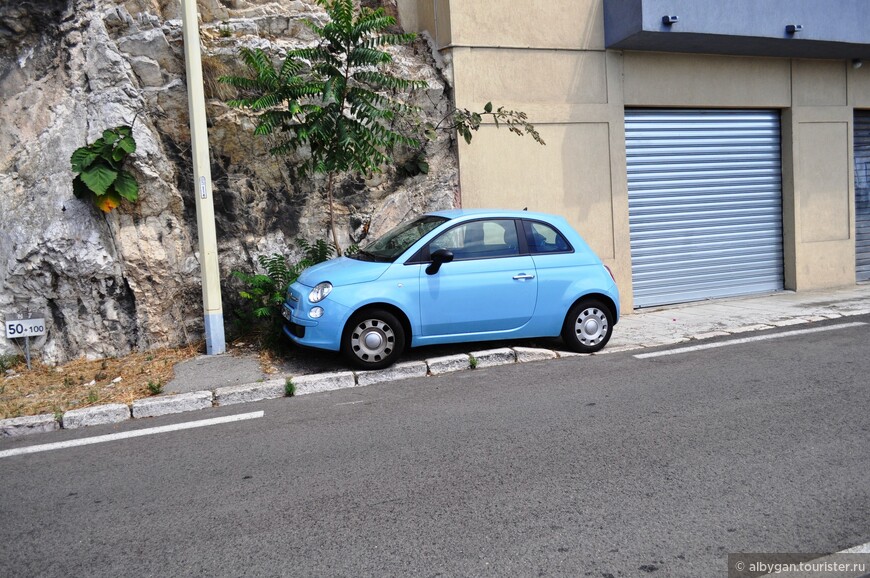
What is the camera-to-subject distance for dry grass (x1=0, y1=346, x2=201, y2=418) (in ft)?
22.1

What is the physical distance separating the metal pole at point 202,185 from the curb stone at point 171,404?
1.77 meters

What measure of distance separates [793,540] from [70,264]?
8113 mm

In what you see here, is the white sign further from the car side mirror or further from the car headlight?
the car side mirror

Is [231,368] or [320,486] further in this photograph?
[231,368]

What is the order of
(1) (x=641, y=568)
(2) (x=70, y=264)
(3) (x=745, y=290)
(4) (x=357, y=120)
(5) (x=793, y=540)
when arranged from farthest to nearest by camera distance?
(3) (x=745, y=290)
(4) (x=357, y=120)
(2) (x=70, y=264)
(5) (x=793, y=540)
(1) (x=641, y=568)

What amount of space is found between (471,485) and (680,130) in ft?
30.9

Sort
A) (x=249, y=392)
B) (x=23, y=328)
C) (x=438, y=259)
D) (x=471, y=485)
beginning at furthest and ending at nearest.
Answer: (x=23, y=328) → (x=438, y=259) → (x=249, y=392) → (x=471, y=485)

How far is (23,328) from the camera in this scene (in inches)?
327

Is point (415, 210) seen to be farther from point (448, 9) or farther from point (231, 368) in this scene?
point (231, 368)

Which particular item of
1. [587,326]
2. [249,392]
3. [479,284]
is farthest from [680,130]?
[249,392]

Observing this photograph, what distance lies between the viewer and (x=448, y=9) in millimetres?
10383

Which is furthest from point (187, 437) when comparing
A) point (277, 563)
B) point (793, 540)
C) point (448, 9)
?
point (448, 9)

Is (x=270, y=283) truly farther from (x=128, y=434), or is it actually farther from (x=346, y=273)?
(x=128, y=434)

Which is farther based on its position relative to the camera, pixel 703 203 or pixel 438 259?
pixel 703 203
